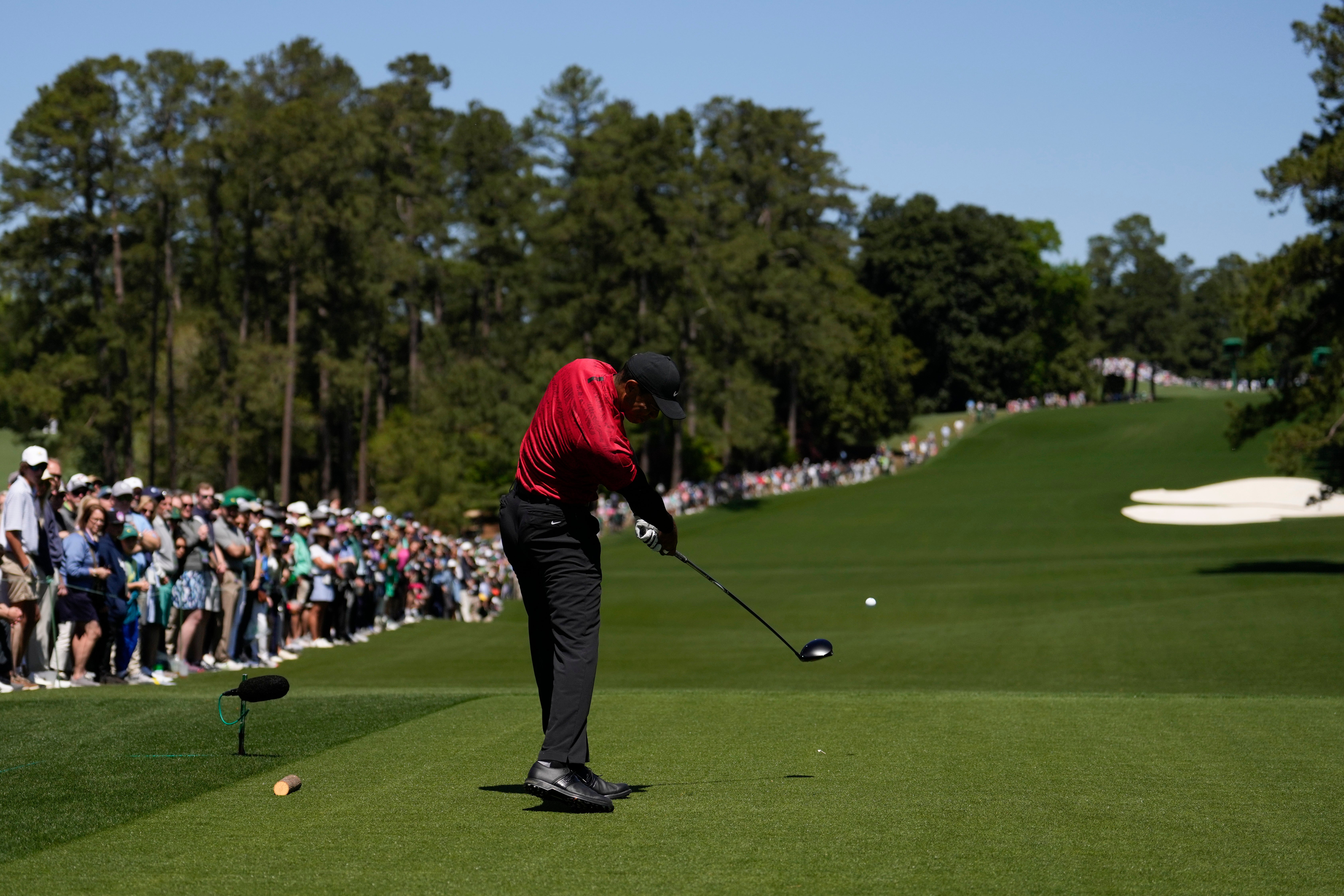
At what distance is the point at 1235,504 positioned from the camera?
55.1 m

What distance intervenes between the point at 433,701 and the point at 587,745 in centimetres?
506

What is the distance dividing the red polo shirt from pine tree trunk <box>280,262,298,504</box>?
51628 millimetres

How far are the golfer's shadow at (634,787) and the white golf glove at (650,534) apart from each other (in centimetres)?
119

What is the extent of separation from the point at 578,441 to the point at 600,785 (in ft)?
5.55

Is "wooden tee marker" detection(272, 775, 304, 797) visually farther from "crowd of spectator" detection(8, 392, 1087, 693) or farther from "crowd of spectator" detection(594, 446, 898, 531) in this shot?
"crowd of spectator" detection(594, 446, 898, 531)

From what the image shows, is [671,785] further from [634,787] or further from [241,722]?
[241,722]

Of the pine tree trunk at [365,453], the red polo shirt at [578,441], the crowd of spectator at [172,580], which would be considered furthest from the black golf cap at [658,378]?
the pine tree trunk at [365,453]

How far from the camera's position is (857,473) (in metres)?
80.3

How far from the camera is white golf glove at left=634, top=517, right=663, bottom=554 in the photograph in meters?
7.18

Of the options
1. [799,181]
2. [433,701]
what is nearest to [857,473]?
[799,181]

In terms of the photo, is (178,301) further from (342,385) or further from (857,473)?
(857,473)

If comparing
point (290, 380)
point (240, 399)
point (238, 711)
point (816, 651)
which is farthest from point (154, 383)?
point (816, 651)

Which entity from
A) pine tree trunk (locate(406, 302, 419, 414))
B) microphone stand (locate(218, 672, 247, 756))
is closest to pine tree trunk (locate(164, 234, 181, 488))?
pine tree trunk (locate(406, 302, 419, 414))

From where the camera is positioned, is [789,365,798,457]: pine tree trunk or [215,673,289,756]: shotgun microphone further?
[789,365,798,457]: pine tree trunk
